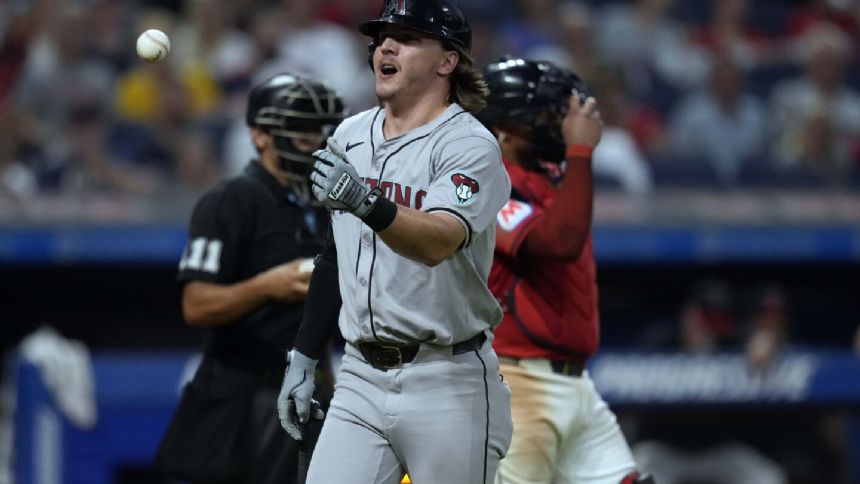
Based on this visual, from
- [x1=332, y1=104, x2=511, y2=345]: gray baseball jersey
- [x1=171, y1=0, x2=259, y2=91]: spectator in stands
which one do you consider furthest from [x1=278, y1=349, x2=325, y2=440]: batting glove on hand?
[x1=171, y1=0, x2=259, y2=91]: spectator in stands

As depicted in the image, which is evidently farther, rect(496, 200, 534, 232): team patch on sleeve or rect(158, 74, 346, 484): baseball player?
rect(158, 74, 346, 484): baseball player

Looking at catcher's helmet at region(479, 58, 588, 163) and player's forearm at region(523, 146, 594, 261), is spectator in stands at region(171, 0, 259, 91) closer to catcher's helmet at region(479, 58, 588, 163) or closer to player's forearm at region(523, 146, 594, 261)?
catcher's helmet at region(479, 58, 588, 163)

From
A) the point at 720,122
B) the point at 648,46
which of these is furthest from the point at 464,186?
the point at 648,46

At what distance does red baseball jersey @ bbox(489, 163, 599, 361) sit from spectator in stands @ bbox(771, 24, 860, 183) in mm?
4208

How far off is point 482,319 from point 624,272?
4.38 m

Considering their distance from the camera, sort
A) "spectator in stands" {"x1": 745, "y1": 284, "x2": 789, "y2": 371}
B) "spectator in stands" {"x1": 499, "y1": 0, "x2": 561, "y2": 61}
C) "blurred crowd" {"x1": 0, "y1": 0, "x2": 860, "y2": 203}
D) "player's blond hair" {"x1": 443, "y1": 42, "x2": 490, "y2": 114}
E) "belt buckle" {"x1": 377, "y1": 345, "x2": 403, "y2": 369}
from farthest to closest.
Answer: "spectator in stands" {"x1": 499, "y1": 0, "x2": 561, "y2": 61}
"blurred crowd" {"x1": 0, "y1": 0, "x2": 860, "y2": 203}
"spectator in stands" {"x1": 745, "y1": 284, "x2": 789, "y2": 371}
"player's blond hair" {"x1": 443, "y1": 42, "x2": 490, "y2": 114}
"belt buckle" {"x1": 377, "y1": 345, "x2": 403, "y2": 369}

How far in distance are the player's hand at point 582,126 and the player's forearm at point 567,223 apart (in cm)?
10

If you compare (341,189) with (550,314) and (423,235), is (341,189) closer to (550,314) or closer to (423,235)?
(423,235)

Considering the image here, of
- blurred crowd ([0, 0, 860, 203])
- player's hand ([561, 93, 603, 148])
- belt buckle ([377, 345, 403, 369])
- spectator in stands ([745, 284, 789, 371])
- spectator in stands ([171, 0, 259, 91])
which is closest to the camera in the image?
belt buckle ([377, 345, 403, 369])

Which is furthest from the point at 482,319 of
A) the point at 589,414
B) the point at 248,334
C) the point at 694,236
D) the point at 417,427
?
the point at 694,236

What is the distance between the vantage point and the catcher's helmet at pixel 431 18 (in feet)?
10.8

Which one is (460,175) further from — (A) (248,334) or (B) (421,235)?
(A) (248,334)

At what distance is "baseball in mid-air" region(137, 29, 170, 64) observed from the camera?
4.10m

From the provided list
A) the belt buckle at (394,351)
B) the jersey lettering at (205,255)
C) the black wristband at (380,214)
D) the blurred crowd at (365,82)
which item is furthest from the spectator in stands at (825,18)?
the black wristband at (380,214)
